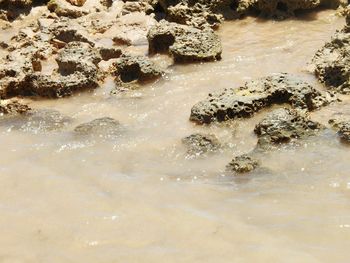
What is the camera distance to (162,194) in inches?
A: 181

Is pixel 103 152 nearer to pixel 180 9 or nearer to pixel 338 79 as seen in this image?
pixel 338 79

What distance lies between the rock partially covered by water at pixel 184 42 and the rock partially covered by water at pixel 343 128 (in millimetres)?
2596

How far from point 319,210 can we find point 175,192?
1224 mm

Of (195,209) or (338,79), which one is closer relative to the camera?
(195,209)

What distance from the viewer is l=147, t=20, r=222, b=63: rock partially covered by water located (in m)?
7.75

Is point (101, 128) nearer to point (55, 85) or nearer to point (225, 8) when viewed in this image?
point (55, 85)

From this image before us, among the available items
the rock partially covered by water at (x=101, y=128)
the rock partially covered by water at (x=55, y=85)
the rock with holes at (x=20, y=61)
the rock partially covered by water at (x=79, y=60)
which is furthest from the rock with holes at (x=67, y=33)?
the rock partially covered by water at (x=101, y=128)

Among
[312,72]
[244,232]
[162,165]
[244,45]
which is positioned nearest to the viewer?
[244,232]

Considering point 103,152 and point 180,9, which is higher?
point 180,9

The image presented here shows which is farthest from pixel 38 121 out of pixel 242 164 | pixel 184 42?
pixel 242 164

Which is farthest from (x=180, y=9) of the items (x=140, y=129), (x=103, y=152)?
(x=103, y=152)

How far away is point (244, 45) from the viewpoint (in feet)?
27.5

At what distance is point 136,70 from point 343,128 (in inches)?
124

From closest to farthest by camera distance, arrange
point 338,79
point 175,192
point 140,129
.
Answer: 1. point 175,192
2. point 140,129
3. point 338,79
